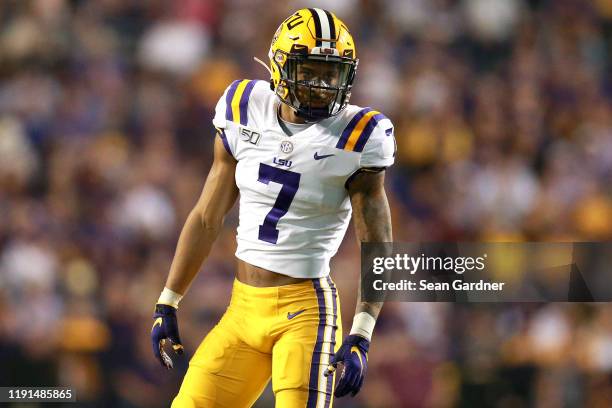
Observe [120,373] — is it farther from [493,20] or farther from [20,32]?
[493,20]

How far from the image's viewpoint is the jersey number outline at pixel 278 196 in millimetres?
3615

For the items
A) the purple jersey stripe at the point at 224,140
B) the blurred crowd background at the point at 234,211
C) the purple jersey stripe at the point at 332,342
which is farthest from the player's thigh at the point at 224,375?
the blurred crowd background at the point at 234,211

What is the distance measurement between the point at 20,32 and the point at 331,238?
4828 mm

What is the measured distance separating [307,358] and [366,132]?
29.7 inches

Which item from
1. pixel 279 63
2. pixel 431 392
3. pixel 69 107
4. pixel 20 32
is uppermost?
pixel 20 32

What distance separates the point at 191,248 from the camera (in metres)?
3.86

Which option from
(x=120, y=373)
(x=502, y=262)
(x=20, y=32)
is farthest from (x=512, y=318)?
(x=20, y=32)

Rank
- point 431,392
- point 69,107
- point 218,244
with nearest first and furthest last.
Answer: point 431,392
point 218,244
point 69,107

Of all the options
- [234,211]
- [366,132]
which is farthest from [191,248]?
[234,211]

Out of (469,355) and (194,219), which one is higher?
(194,219)

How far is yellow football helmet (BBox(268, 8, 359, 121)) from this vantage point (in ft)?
11.9

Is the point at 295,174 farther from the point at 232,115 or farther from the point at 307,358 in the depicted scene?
the point at 307,358

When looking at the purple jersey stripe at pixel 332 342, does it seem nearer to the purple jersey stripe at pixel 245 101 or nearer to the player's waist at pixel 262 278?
the player's waist at pixel 262 278

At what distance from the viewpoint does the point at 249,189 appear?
3.70 meters
